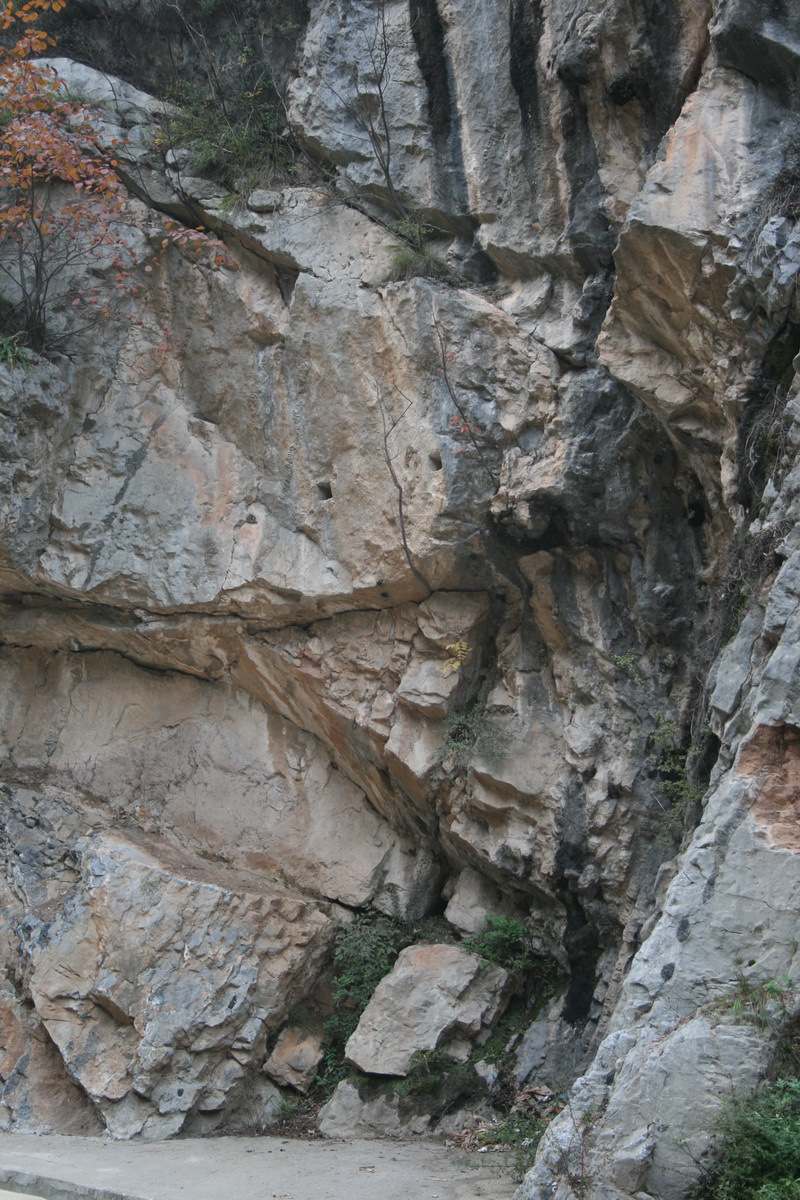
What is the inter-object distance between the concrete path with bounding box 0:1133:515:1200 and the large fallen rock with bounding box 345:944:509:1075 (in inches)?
24.3

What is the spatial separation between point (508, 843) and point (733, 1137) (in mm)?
3656

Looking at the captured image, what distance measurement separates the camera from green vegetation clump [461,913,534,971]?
7859 millimetres

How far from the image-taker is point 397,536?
26.2 ft

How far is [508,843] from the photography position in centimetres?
784

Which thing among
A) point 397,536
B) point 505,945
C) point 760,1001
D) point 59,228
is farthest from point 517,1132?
point 59,228

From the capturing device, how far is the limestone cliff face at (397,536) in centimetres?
619

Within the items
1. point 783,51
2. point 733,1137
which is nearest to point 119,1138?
point 733,1137

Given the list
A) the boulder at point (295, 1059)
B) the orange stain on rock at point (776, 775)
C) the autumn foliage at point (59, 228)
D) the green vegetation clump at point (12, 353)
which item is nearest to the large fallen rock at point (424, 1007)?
the boulder at point (295, 1059)

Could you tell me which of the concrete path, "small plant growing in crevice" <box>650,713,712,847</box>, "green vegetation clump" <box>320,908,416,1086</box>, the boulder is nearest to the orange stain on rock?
"small plant growing in crevice" <box>650,713,712,847</box>

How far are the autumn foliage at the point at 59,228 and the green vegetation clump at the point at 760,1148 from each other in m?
7.40

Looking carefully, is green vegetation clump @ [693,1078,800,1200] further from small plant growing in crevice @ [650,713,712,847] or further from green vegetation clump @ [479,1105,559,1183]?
green vegetation clump @ [479,1105,559,1183]

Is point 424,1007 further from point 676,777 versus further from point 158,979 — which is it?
point 676,777

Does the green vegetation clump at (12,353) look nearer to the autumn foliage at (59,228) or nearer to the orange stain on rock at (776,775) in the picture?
the autumn foliage at (59,228)

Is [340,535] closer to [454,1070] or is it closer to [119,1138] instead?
[454,1070]
